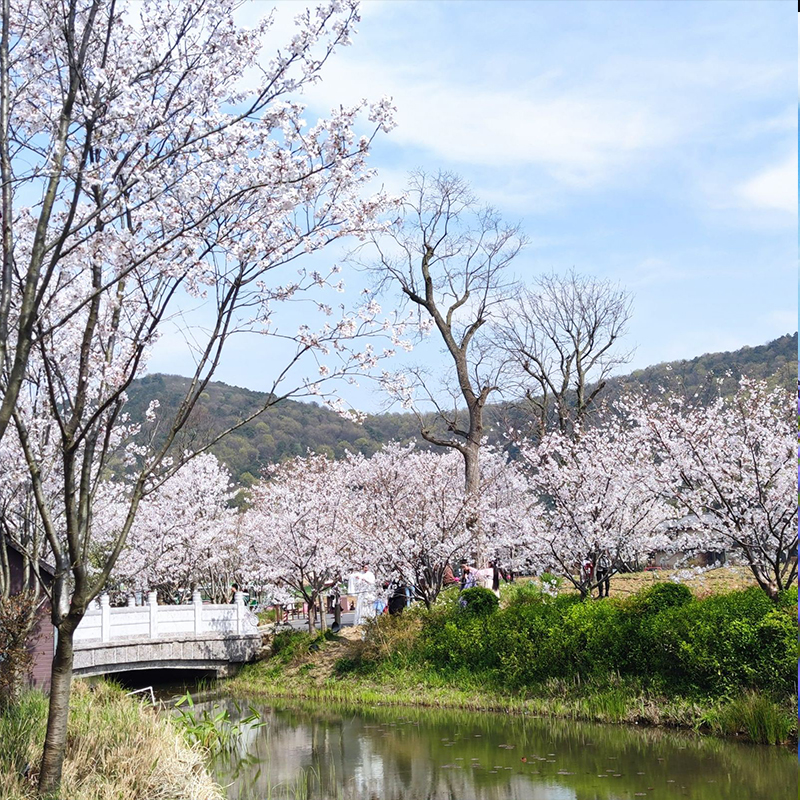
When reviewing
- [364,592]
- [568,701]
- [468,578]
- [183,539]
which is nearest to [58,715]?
[568,701]

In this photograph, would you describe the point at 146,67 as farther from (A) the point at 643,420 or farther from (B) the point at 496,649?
(B) the point at 496,649

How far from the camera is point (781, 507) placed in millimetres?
12656

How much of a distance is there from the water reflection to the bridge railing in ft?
23.3

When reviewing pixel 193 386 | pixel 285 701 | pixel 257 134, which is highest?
pixel 257 134

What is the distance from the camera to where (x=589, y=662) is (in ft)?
46.3

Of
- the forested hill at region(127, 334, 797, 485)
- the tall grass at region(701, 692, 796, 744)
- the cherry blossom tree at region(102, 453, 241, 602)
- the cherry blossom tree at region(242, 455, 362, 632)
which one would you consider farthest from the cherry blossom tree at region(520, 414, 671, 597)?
the forested hill at region(127, 334, 797, 485)

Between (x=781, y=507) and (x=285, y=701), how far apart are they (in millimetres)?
10662

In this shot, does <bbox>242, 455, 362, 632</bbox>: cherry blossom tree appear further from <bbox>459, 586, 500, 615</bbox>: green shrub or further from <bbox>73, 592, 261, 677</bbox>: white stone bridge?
<bbox>459, 586, 500, 615</bbox>: green shrub

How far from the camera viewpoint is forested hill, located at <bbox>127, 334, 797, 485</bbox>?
4984 cm

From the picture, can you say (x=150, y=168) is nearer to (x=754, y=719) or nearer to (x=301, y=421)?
(x=754, y=719)

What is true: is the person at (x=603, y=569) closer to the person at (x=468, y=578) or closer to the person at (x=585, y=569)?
the person at (x=585, y=569)

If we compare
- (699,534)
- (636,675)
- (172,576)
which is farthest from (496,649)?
(172,576)

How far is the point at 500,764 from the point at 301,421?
65.6 meters

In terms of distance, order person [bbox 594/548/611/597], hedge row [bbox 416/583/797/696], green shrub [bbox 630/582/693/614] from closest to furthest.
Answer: hedge row [bbox 416/583/797/696] → green shrub [bbox 630/582/693/614] → person [bbox 594/548/611/597]
